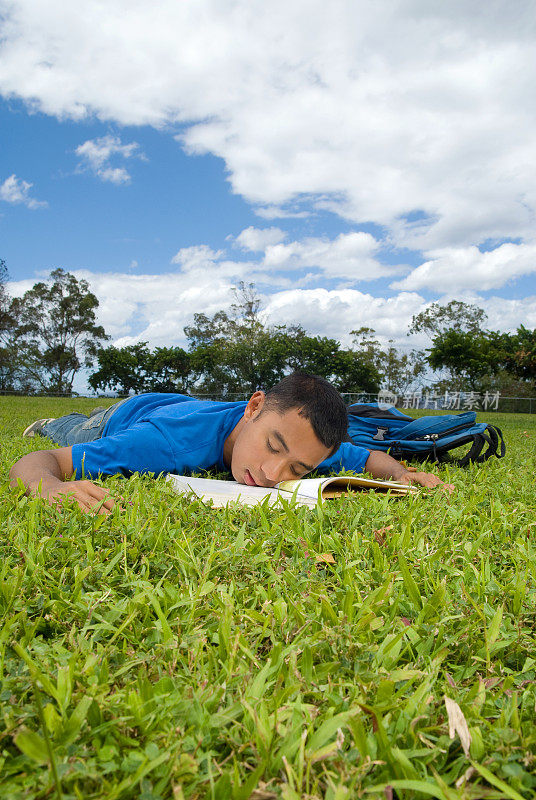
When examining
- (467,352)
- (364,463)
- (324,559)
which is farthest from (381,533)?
(467,352)

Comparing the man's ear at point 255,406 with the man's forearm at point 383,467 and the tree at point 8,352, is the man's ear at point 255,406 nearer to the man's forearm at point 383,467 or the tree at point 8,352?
the man's forearm at point 383,467

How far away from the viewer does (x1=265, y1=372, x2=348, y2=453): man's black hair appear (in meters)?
2.68

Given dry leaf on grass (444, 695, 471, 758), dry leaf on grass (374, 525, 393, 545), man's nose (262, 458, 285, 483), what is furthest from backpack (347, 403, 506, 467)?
dry leaf on grass (444, 695, 471, 758)

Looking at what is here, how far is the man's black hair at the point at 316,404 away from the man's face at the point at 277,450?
0.04 metres

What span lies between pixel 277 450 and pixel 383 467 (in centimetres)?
111

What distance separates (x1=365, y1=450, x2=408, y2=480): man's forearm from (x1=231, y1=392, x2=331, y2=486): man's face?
0.79 meters

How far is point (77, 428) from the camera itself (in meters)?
4.18

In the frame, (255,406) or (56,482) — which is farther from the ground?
(255,406)

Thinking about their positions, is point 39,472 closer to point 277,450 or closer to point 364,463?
point 277,450

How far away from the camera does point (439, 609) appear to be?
49.9 inches

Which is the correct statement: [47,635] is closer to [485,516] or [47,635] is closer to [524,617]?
[524,617]

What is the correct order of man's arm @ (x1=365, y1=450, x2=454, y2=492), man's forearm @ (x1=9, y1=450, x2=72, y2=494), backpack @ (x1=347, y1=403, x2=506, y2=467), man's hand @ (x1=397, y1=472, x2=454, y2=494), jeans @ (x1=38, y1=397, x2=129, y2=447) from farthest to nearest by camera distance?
backpack @ (x1=347, y1=403, x2=506, y2=467)
jeans @ (x1=38, y1=397, x2=129, y2=447)
man's arm @ (x1=365, y1=450, x2=454, y2=492)
man's hand @ (x1=397, y1=472, x2=454, y2=494)
man's forearm @ (x1=9, y1=450, x2=72, y2=494)

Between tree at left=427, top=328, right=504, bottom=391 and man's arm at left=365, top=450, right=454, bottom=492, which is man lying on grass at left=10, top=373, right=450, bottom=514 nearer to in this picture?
man's arm at left=365, top=450, right=454, bottom=492

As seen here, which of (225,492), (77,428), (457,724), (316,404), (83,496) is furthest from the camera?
(77,428)
